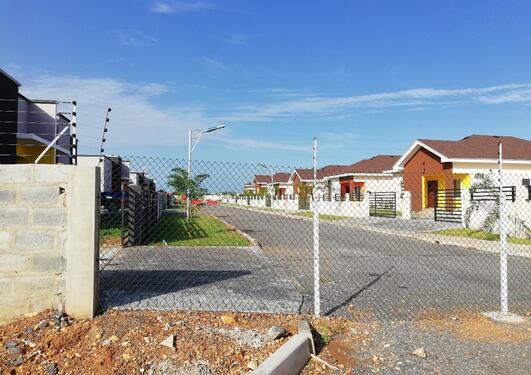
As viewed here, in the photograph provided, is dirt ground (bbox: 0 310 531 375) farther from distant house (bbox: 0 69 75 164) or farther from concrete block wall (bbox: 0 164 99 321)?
distant house (bbox: 0 69 75 164)

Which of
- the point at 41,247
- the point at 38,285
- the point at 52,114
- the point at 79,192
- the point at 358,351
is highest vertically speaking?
the point at 52,114

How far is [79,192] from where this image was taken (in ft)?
17.3

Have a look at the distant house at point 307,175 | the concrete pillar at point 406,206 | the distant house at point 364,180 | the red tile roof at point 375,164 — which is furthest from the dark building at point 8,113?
the distant house at point 307,175

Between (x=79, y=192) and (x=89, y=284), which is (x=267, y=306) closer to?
(x=89, y=284)

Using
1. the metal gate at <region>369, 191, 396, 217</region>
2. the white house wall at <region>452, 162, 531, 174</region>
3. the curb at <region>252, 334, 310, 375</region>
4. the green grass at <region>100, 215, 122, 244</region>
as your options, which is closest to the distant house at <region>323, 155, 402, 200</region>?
the metal gate at <region>369, 191, 396, 217</region>

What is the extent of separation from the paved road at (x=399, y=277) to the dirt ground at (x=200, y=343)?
3.16 ft

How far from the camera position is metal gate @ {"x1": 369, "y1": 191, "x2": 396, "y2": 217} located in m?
31.0

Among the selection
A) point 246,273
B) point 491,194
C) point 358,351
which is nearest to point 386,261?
point 246,273

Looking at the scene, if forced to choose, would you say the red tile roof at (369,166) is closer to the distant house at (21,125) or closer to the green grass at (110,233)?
the green grass at (110,233)

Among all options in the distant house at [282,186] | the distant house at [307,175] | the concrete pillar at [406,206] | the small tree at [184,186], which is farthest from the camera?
the distant house at [282,186]

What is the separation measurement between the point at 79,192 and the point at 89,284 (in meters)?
1.03

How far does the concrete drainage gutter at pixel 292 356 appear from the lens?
3994mm

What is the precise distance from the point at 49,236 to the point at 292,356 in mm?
3012

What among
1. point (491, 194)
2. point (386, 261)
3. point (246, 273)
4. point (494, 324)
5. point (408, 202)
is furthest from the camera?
point (408, 202)
